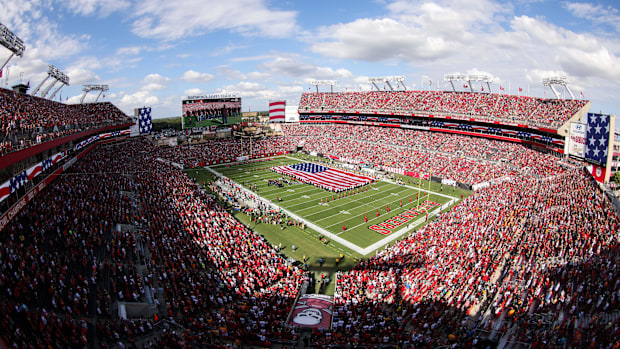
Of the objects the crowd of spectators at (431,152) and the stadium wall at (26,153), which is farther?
the crowd of spectators at (431,152)

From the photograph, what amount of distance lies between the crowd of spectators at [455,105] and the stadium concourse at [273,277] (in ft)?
59.6

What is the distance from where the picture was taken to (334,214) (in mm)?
30828

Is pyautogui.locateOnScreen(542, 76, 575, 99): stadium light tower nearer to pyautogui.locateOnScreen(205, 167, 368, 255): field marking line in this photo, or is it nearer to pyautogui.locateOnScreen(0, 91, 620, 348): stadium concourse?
pyautogui.locateOnScreen(0, 91, 620, 348): stadium concourse

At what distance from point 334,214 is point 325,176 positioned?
44.6ft

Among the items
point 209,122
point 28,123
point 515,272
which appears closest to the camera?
point 515,272

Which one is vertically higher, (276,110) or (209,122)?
(276,110)

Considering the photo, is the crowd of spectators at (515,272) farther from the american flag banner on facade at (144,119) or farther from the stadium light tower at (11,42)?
the american flag banner on facade at (144,119)

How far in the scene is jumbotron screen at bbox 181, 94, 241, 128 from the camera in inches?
2231

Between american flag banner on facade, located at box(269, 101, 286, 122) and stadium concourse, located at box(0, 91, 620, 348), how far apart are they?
45.3 m

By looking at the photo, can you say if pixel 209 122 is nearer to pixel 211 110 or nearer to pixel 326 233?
pixel 211 110

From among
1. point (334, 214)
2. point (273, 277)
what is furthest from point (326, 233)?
point (273, 277)

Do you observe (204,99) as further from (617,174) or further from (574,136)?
(617,174)

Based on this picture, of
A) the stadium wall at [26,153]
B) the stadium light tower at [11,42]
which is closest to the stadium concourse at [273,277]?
the stadium wall at [26,153]

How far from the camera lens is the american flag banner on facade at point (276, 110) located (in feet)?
235
